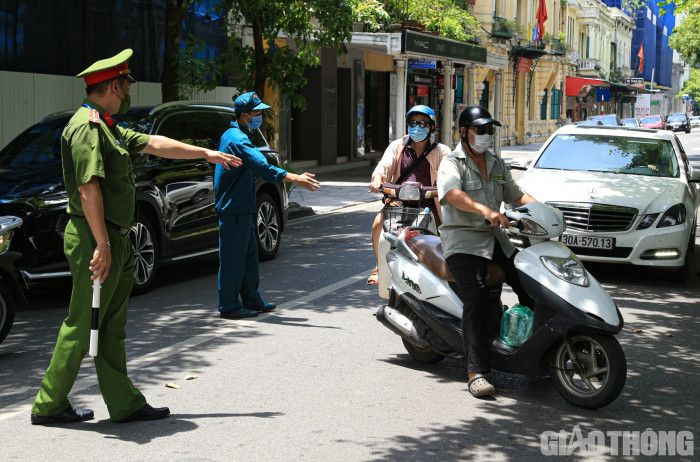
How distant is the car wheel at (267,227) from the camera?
38.6 ft

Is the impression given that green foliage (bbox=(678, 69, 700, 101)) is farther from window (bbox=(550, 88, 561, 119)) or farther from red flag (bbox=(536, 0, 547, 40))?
red flag (bbox=(536, 0, 547, 40))

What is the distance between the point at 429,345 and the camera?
6527 millimetres

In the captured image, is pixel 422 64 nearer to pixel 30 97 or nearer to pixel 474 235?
pixel 30 97

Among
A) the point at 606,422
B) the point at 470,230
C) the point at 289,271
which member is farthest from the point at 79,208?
the point at 289,271

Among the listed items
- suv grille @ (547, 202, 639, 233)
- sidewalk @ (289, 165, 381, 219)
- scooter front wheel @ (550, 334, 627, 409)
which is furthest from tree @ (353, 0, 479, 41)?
scooter front wheel @ (550, 334, 627, 409)

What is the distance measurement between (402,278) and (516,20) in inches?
1838

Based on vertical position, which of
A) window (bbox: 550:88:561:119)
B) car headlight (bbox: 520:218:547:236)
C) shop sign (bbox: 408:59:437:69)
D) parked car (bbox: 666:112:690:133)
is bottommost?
car headlight (bbox: 520:218:547:236)

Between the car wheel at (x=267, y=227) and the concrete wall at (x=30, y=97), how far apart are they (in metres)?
5.53

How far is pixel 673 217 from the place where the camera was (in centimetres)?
1030

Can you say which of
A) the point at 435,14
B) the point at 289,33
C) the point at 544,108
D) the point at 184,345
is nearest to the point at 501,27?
the point at 544,108

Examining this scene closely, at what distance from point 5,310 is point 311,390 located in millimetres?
2512

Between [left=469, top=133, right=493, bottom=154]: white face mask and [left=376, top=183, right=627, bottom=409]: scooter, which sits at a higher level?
[left=469, top=133, right=493, bottom=154]: white face mask

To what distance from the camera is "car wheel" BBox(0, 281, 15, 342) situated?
7238mm

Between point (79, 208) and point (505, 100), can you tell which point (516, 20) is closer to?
point (505, 100)
